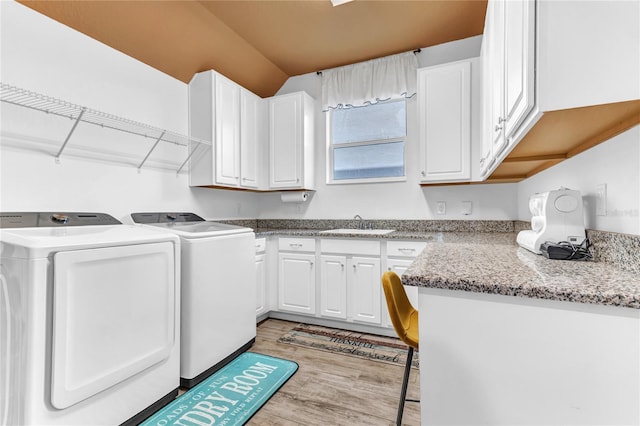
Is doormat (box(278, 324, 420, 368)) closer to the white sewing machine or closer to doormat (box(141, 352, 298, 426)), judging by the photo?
doormat (box(141, 352, 298, 426))

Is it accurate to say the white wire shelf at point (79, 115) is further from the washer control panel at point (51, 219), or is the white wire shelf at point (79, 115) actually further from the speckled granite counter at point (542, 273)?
the speckled granite counter at point (542, 273)

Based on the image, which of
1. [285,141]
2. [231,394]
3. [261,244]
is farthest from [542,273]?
[285,141]

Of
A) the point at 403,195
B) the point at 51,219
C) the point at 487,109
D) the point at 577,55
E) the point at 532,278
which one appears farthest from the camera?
the point at 403,195

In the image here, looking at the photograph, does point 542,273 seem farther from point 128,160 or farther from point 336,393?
point 128,160

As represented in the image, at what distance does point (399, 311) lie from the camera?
134cm

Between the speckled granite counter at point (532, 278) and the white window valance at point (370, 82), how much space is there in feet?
7.36

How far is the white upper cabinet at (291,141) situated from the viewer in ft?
10.4

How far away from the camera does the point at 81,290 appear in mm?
1284

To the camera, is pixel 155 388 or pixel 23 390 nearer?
pixel 23 390

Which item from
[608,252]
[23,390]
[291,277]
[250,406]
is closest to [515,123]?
[608,252]

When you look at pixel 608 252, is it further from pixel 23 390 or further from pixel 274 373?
pixel 23 390

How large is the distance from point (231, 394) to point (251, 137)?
2.36m

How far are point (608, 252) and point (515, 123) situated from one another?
0.60 metres

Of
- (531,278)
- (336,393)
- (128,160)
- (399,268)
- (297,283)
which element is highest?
(128,160)
